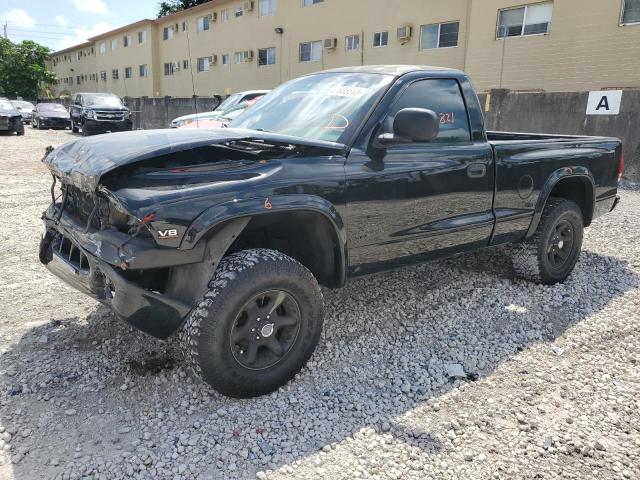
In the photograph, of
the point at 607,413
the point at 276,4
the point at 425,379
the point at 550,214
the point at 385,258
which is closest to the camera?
the point at 607,413

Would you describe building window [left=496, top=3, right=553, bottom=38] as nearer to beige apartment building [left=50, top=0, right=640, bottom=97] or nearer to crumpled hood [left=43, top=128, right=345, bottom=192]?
beige apartment building [left=50, top=0, right=640, bottom=97]

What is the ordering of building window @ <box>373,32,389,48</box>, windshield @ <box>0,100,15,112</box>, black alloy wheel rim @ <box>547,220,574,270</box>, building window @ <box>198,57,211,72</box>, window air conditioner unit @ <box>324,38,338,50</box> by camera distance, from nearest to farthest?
black alloy wheel rim @ <box>547,220,574,270</box> → windshield @ <box>0,100,15,112</box> → building window @ <box>373,32,389,48</box> → window air conditioner unit @ <box>324,38,338,50</box> → building window @ <box>198,57,211,72</box>

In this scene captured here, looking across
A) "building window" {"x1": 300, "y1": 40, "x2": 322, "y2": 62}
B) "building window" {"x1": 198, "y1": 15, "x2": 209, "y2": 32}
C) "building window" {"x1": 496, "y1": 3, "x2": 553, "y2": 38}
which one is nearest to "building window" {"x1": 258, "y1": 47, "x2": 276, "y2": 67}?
"building window" {"x1": 300, "y1": 40, "x2": 322, "y2": 62}

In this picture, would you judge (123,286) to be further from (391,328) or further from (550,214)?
(550,214)

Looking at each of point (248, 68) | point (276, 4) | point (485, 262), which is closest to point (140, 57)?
point (248, 68)

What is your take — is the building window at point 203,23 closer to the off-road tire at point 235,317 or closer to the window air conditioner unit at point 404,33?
the window air conditioner unit at point 404,33

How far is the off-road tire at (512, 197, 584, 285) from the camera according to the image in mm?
4617

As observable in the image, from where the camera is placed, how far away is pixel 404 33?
66.3 ft

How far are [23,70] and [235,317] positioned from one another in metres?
72.4

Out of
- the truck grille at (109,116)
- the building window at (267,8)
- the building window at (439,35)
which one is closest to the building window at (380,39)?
the building window at (439,35)

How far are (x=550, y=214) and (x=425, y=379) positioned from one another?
7.54ft

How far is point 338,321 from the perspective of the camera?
13.0ft

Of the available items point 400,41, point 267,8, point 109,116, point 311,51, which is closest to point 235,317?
point 109,116

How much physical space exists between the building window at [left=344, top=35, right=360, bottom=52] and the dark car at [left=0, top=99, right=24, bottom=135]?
13711 mm
